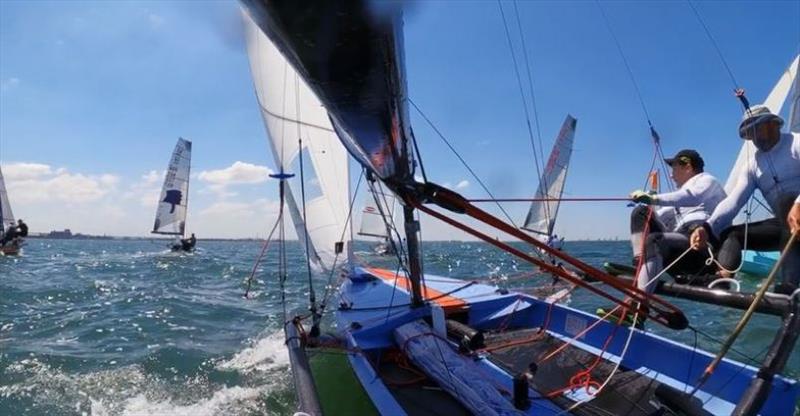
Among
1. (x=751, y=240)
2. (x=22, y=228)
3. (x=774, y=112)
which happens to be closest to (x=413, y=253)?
(x=751, y=240)

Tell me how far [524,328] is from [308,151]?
4.99 m

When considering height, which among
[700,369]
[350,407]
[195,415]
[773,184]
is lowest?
[195,415]

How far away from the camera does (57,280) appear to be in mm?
15422

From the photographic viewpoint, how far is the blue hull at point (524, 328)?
3.43m

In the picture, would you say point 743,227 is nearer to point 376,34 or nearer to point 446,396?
point 446,396

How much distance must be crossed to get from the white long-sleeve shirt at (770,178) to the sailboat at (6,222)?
3716 centimetres

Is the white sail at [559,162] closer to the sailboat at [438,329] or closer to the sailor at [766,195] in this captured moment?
the sailboat at [438,329]

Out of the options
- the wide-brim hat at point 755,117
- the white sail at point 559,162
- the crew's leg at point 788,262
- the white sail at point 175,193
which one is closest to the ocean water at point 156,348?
the crew's leg at point 788,262

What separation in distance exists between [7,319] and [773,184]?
12.4 meters

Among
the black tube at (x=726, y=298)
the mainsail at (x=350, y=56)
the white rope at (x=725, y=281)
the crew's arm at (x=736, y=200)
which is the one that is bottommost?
the black tube at (x=726, y=298)

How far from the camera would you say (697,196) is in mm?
4180

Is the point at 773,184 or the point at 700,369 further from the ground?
the point at 773,184

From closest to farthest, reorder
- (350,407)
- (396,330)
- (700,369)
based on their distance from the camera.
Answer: (350,407) → (700,369) → (396,330)

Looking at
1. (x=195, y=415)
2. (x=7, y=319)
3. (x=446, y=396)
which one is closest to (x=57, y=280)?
(x=7, y=319)
